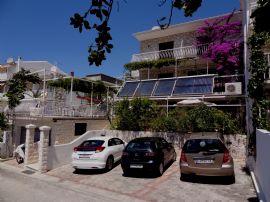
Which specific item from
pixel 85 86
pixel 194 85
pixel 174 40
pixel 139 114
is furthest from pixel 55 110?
pixel 174 40

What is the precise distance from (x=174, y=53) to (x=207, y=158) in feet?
47.1

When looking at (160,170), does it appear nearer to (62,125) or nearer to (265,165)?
(265,165)

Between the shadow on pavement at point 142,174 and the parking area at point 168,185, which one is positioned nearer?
the parking area at point 168,185

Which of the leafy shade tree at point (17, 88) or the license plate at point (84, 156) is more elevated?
the leafy shade tree at point (17, 88)

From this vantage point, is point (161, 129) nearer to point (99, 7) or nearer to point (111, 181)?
point (111, 181)

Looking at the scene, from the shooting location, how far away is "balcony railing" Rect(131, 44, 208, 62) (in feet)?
68.2

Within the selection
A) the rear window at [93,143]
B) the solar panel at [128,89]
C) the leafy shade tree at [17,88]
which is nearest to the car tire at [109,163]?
the rear window at [93,143]

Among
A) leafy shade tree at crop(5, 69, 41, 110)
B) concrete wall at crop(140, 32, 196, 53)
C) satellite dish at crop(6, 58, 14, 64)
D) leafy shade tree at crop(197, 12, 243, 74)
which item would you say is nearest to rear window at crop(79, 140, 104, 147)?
leafy shade tree at crop(5, 69, 41, 110)

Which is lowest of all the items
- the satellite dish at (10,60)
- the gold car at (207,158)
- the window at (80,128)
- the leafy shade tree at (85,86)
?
the gold car at (207,158)

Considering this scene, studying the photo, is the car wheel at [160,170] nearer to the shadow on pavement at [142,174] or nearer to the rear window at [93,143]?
the shadow on pavement at [142,174]

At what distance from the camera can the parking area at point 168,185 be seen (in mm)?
8266

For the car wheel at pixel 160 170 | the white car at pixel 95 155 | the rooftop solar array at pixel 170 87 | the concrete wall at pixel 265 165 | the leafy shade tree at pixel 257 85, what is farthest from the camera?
the rooftop solar array at pixel 170 87

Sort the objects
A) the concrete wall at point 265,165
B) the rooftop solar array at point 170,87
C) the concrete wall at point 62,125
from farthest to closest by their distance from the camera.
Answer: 1. the rooftop solar array at point 170,87
2. the concrete wall at point 62,125
3. the concrete wall at point 265,165

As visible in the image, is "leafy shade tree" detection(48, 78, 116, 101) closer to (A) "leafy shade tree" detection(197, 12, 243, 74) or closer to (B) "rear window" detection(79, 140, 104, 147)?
(B) "rear window" detection(79, 140, 104, 147)
